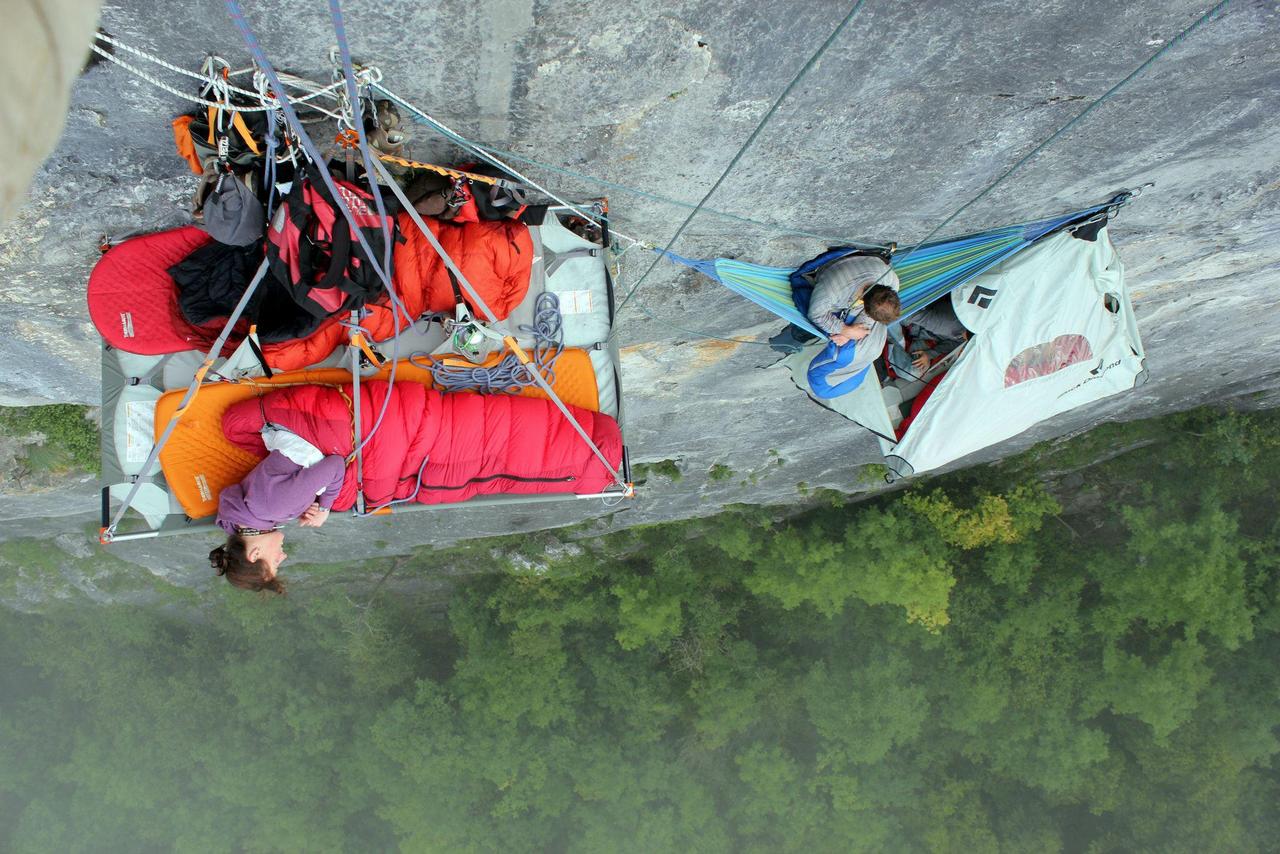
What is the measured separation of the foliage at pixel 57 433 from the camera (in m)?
6.23

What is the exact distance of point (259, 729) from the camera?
1138cm

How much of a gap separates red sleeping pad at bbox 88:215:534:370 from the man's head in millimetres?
1611

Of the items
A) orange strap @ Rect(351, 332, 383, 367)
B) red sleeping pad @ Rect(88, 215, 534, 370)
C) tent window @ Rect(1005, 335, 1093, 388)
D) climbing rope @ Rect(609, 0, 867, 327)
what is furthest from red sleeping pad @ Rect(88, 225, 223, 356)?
tent window @ Rect(1005, 335, 1093, 388)

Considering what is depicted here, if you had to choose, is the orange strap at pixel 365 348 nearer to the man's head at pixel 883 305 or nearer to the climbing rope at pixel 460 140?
the climbing rope at pixel 460 140

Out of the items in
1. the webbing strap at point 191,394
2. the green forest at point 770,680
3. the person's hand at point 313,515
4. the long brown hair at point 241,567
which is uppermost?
the webbing strap at point 191,394

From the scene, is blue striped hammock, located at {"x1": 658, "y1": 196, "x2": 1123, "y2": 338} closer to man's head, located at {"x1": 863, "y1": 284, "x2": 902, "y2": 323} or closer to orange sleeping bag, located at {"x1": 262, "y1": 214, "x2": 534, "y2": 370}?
man's head, located at {"x1": 863, "y1": 284, "x2": 902, "y2": 323}

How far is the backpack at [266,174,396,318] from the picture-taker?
8.91 ft

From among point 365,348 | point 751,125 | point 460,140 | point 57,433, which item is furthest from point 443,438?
point 57,433

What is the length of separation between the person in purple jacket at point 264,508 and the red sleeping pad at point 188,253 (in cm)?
53

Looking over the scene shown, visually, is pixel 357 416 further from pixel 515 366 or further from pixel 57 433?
pixel 57 433

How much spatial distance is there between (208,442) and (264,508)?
0.57 m

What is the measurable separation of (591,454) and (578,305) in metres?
0.78

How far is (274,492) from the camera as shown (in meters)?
3.04

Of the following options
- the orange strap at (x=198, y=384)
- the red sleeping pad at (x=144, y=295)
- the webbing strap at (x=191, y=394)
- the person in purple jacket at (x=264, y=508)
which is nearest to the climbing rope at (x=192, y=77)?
the webbing strap at (x=191, y=394)
